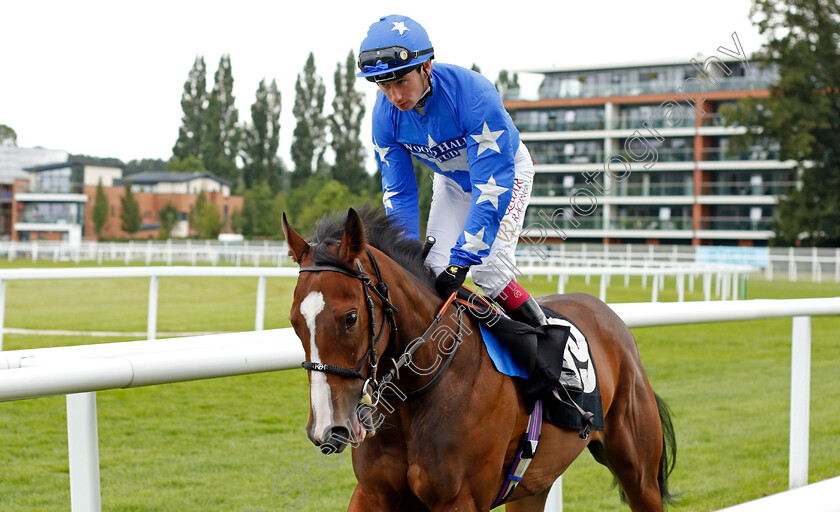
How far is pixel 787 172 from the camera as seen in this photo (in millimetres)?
45000

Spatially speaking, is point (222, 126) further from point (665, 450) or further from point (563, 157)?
point (665, 450)

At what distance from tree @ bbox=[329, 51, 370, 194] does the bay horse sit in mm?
57568

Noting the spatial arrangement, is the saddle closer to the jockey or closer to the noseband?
the jockey

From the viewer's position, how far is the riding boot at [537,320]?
263 centimetres

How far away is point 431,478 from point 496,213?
0.81 metres

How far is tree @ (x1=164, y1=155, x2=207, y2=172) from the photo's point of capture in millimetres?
67625

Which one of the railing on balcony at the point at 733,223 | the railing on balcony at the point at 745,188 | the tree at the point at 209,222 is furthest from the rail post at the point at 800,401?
the tree at the point at 209,222

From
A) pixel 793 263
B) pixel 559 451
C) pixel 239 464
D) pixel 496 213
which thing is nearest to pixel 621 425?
pixel 559 451

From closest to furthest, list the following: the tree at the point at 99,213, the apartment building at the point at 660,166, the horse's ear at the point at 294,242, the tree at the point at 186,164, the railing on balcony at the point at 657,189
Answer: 1. the horse's ear at the point at 294,242
2. the apartment building at the point at 660,166
3. the railing on balcony at the point at 657,189
4. the tree at the point at 99,213
5. the tree at the point at 186,164

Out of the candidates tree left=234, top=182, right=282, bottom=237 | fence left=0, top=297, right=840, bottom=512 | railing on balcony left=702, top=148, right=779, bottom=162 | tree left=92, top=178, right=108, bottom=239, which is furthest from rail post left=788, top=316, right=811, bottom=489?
tree left=92, top=178, right=108, bottom=239

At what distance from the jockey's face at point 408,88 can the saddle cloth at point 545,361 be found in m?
0.72

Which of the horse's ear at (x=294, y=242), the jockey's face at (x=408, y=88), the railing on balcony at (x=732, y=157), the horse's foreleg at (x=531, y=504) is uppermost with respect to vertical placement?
the railing on balcony at (x=732, y=157)

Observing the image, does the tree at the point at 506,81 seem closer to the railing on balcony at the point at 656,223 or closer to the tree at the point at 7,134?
the railing on balcony at the point at 656,223

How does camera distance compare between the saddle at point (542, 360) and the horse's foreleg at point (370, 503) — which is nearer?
the horse's foreleg at point (370, 503)
